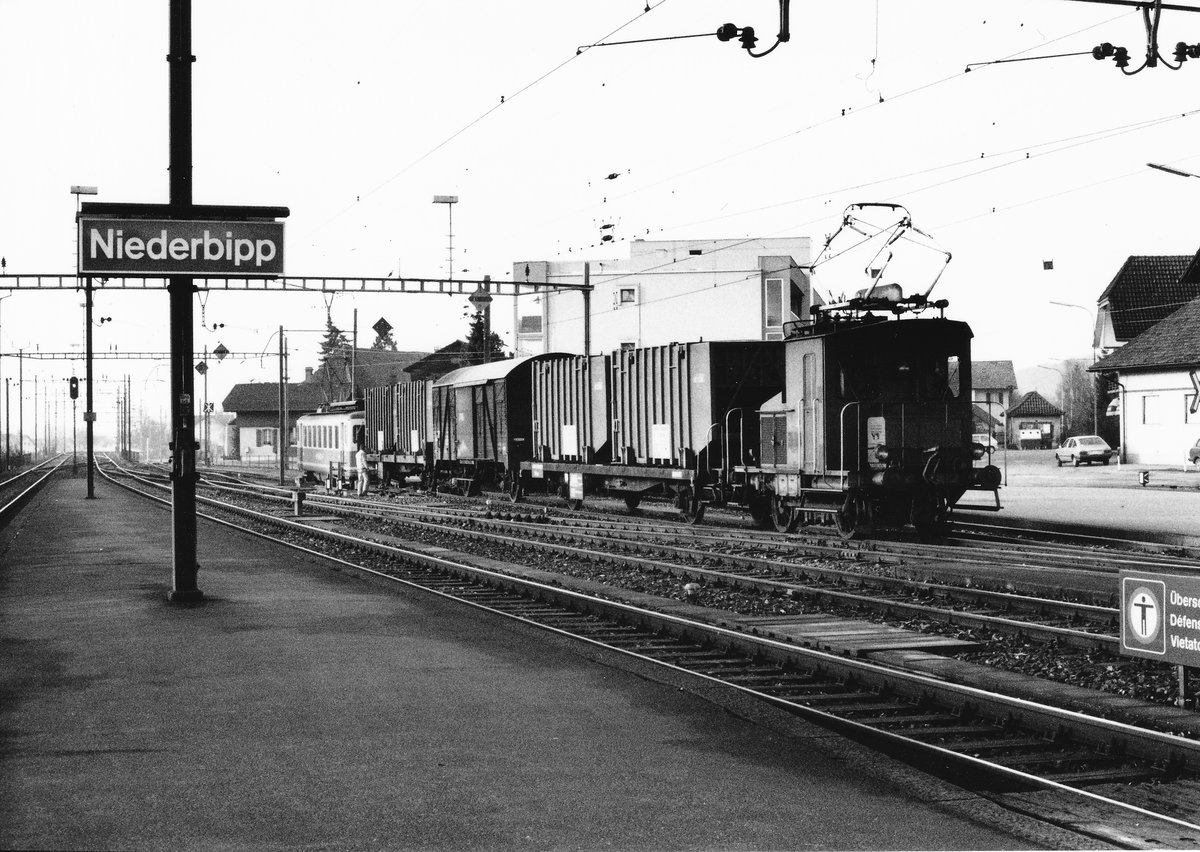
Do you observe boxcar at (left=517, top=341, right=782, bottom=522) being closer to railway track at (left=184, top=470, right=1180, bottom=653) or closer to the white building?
railway track at (left=184, top=470, right=1180, bottom=653)

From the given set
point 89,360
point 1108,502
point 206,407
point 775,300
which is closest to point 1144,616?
point 1108,502

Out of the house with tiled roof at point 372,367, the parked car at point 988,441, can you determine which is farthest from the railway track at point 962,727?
the house with tiled roof at point 372,367

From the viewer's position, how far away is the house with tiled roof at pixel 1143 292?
59.1 m

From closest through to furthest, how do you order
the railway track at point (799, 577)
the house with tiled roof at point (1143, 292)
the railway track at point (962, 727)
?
the railway track at point (962, 727), the railway track at point (799, 577), the house with tiled roof at point (1143, 292)

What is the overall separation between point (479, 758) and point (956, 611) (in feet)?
21.2

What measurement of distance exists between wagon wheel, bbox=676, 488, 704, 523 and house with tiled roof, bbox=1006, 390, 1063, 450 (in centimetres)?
7121

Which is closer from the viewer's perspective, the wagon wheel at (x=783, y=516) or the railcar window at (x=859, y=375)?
the railcar window at (x=859, y=375)

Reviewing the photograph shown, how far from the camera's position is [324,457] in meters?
51.7

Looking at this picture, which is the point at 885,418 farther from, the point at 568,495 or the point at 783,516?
the point at 568,495

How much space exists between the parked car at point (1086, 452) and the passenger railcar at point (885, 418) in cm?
3322

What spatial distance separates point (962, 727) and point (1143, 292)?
5776 centimetres

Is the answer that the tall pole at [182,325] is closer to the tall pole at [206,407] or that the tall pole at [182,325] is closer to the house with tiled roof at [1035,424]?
the tall pole at [206,407]

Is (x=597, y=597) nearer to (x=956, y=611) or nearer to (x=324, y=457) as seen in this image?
(x=956, y=611)

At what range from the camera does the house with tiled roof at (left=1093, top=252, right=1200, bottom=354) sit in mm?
59125
